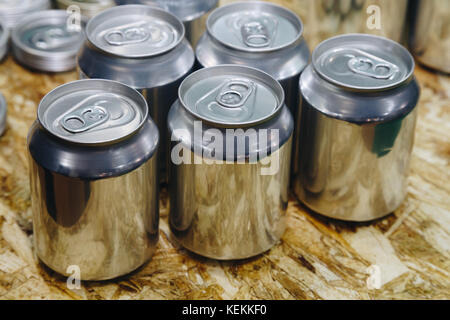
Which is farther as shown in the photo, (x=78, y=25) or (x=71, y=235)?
(x=78, y=25)

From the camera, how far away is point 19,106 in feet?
6.11

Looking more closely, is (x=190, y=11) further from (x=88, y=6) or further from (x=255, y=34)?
(x=88, y=6)

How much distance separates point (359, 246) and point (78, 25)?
40.5 inches

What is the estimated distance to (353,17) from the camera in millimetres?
1979

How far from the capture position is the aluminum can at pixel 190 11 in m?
1.75

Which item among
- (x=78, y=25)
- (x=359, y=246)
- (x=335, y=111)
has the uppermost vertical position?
(x=335, y=111)

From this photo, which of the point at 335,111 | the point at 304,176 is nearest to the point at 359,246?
the point at 304,176

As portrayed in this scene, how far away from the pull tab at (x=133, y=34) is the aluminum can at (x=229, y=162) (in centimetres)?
19

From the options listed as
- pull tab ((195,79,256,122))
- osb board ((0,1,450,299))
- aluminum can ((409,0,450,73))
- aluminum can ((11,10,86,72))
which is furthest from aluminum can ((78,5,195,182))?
aluminum can ((409,0,450,73))

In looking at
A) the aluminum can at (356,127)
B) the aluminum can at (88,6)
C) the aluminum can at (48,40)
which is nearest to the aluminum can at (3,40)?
the aluminum can at (48,40)

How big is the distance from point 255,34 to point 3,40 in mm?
757

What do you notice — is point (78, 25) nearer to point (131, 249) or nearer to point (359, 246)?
point (131, 249)

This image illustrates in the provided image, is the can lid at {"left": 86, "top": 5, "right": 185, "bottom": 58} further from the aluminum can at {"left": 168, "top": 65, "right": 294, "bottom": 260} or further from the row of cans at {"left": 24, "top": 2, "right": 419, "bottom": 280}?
the aluminum can at {"left": 168, "top": 65, "right": 294, "bottom": 260}

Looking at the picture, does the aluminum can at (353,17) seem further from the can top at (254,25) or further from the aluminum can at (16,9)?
the aluminum can at (16,9)
